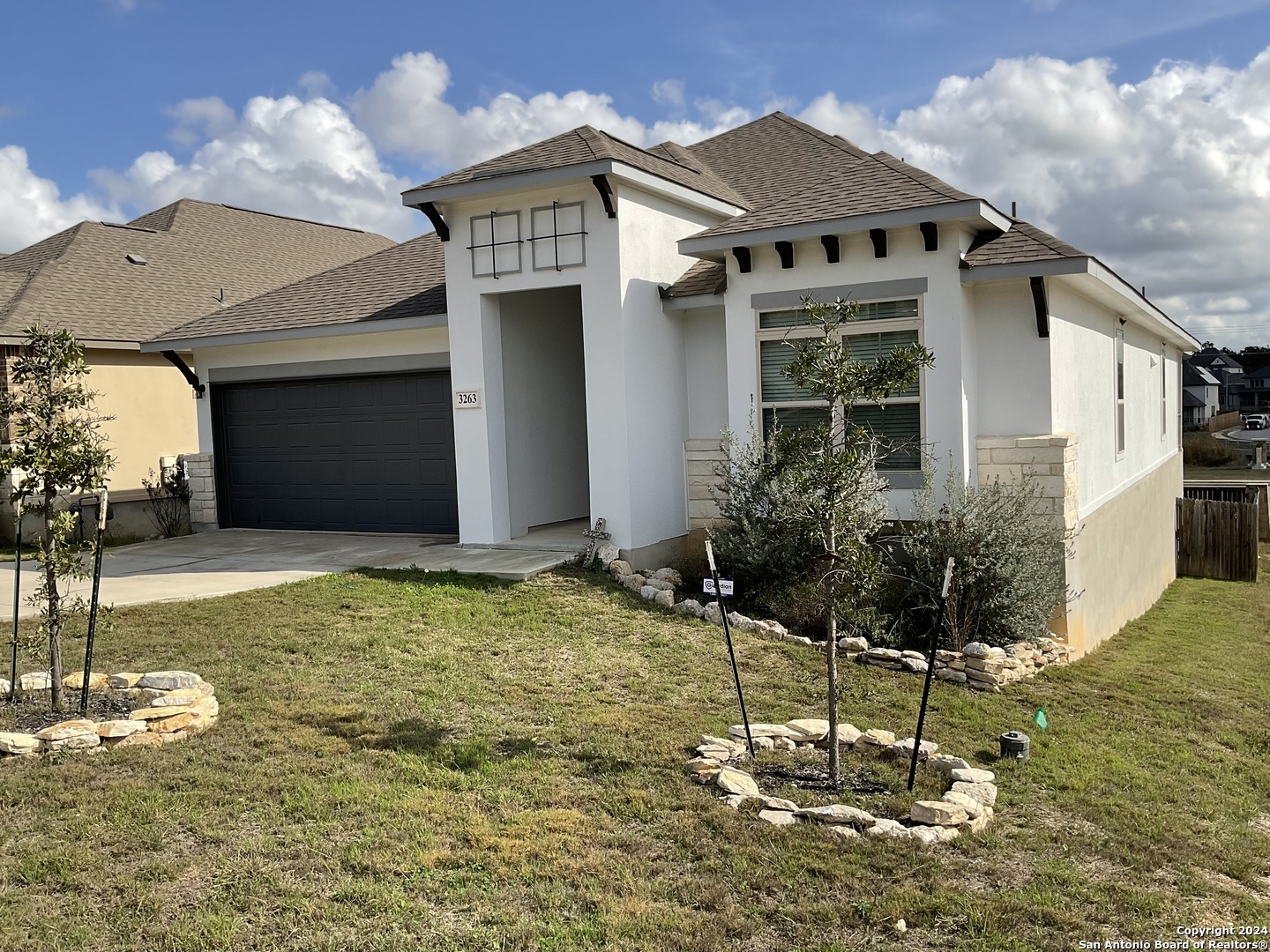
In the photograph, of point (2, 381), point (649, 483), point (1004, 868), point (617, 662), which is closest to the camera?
point (1004, 868)

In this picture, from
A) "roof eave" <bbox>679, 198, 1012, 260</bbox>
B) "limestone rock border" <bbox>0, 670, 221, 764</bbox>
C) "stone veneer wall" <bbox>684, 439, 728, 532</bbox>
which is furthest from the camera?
"stone veneer wall" <bbox>684, 439, 728, 532</bbox>

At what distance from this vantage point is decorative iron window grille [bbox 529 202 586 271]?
1198 cm

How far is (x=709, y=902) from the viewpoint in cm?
459

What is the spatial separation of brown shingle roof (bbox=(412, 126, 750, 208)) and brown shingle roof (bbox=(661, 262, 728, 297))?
3.45ft

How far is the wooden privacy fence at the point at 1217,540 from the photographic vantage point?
2098 cm

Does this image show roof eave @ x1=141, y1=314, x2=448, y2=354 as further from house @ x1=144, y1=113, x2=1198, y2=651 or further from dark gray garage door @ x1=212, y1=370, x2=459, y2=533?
dark gray garage door @ x1=212, y1=370, x2=459, y2=533

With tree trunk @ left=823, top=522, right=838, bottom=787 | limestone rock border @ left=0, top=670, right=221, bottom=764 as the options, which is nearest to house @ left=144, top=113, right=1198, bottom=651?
tree trunk @ left=823, top=522, right=838, bottom=787

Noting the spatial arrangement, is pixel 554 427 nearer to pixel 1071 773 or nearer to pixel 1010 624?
pixel 1010 624

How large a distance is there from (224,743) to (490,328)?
287 inches

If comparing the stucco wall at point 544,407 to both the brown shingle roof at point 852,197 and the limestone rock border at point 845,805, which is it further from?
the limestone rock border at point 845,805

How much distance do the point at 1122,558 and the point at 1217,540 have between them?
27.6 ft

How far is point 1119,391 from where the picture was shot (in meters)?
15.7

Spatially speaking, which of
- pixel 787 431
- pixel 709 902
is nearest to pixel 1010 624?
pixel 787 431

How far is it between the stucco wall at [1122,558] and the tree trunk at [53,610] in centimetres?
949
